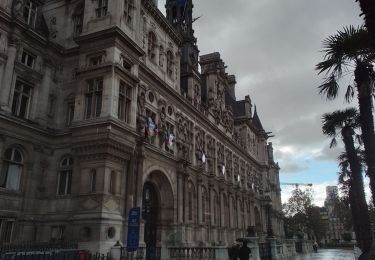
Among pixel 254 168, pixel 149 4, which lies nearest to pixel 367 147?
pixel 149 4

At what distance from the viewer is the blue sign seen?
11.5 m

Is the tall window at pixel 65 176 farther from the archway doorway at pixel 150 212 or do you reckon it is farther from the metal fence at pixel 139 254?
the archway doorway at pixel 150 212

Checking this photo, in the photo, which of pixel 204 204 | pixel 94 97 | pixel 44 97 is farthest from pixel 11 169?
pixel 204 204

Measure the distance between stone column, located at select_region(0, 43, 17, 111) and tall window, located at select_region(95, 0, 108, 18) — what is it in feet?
19.9

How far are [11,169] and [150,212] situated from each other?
1203 centimetres

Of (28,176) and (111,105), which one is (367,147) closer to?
(111,105)

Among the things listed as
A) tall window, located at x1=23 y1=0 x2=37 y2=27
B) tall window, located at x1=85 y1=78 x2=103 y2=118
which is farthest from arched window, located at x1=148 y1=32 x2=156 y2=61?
tall window, located at x1=23 y1=0 x2=37 y2=27

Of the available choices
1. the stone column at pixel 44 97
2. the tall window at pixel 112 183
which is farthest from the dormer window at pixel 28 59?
the tall window at pixel 112 183

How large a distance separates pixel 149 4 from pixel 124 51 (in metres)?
8.18

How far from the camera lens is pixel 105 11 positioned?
24.4 m

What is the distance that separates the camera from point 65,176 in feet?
73.7

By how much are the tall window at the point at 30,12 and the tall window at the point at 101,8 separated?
159 inches

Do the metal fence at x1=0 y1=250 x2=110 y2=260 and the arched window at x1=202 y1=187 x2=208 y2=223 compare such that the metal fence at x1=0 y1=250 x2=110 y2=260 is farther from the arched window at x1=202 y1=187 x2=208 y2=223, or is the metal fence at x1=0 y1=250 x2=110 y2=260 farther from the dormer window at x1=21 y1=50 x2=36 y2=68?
the arched window at x1=202 y1=187 x2=208 y2=223

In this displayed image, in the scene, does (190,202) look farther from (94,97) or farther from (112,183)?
(94,97)
